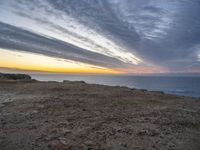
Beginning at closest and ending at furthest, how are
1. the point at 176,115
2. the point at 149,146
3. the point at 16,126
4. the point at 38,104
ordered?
the point at 149,146, the point at 16,126, the point at 176,115, the point at 38,104

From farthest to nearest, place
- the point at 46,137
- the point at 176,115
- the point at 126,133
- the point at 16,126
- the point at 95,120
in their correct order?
the point at 176,115, the point at 95,120, the point at 16,126, the point at 126,133, the point at 46,137

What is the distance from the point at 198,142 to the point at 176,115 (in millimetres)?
2354

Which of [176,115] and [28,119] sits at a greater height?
[176,115]

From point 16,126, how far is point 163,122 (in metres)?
5.22

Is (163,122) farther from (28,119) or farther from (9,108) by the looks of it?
(9,108)

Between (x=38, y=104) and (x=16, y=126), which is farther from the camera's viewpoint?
(x=38, y=104)

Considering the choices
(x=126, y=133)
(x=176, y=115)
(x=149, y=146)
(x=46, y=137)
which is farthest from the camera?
(x=176, y=115)

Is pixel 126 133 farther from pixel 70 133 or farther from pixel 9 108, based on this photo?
pixel 9 108

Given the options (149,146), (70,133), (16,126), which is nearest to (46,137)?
(70,133)

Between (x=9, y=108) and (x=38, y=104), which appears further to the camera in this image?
(x=38, y=104)

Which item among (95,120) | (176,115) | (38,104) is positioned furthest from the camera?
(38,104)

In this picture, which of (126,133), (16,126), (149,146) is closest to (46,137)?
(16,126)

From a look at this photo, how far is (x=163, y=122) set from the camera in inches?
249

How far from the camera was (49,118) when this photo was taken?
21.4 ft
